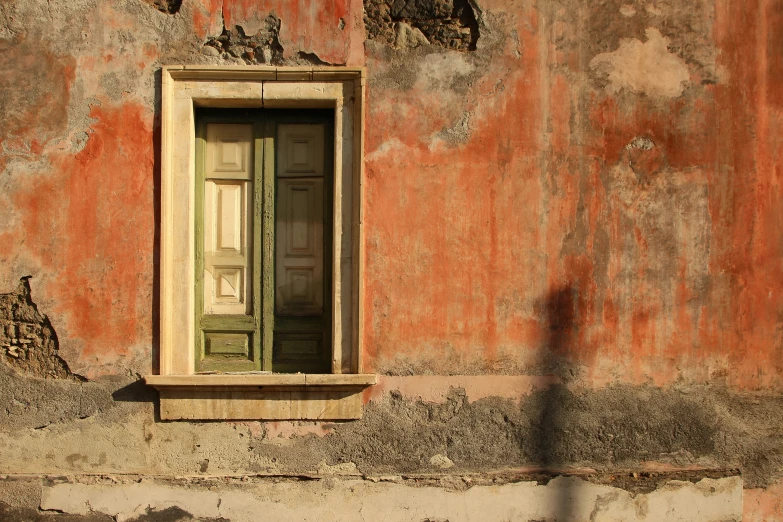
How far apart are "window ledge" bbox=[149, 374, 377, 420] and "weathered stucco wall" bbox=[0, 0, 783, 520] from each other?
92 mm

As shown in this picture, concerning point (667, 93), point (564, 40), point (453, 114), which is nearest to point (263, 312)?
point (453, 114)

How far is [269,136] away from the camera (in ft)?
15.3

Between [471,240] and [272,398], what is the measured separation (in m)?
1.62

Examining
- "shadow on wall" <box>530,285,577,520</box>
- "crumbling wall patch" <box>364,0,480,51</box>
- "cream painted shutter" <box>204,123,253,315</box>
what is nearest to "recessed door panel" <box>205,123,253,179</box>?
"cream painted shutter" <box>204,123,253,315</box>

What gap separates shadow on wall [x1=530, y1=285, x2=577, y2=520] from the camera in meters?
4.50

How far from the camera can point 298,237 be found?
184 inches

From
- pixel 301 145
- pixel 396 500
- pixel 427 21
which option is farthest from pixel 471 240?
pixel 396 500

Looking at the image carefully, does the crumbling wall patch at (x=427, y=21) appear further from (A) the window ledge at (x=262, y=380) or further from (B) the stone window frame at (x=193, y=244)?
(A) the window ledge at (x=262, y=380)

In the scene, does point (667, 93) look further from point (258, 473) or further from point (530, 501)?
point (258, 473)

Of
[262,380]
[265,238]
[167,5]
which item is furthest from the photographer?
[265,238]

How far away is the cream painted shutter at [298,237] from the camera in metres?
4.68

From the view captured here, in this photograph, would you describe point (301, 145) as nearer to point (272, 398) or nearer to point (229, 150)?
point (229, 150)

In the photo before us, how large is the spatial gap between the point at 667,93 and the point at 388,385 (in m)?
2.63

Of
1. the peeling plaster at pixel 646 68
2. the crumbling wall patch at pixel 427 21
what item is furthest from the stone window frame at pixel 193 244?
the peeling plaster at pixel 646 68
